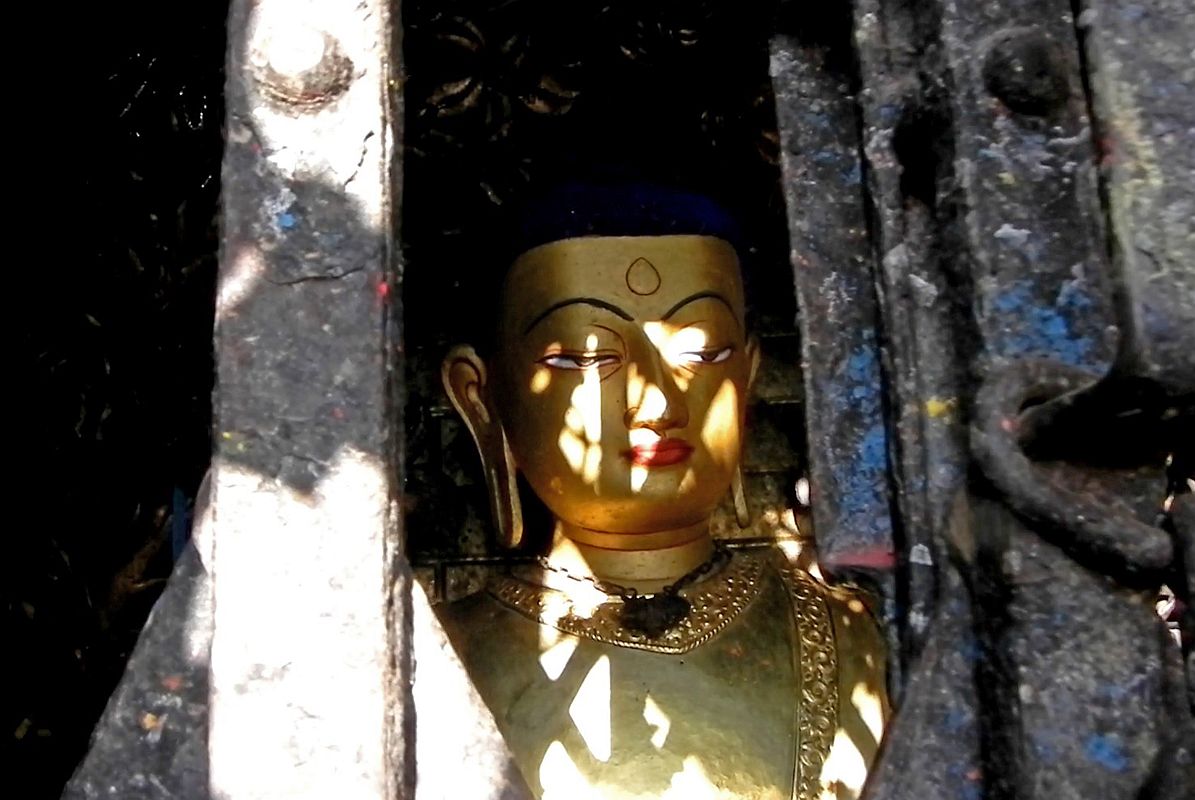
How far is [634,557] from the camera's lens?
243cm

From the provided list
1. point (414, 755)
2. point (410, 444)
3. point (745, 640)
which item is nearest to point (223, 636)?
point (414, 755)

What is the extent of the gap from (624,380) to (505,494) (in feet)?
1.20

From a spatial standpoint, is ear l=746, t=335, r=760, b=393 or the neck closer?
the neck

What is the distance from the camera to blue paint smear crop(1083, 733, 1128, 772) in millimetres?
1250

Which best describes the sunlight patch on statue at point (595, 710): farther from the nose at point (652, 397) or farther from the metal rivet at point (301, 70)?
the metal rivet at point (301, 70)

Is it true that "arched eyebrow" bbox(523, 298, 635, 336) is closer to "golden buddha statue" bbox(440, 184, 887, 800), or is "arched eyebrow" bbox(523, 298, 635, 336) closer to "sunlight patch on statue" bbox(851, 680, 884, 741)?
"golden buddha statue" bbox(440, 184, 887, 800)

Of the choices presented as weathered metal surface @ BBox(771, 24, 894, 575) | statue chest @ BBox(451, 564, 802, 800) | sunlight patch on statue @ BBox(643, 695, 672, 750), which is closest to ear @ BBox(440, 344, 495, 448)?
statue chest @ BBox(451, 564, 802, 800)

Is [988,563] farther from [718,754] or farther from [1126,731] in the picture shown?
[718,754]

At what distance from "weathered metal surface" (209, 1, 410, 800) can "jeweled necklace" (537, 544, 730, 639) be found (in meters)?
1.04

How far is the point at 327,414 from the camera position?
1341 mm

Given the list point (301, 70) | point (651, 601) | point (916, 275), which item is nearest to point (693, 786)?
point (651, 601)

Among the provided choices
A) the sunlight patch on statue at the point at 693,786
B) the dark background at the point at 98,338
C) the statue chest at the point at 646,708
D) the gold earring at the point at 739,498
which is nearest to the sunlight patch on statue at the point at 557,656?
the statue chest at the point at 646,708

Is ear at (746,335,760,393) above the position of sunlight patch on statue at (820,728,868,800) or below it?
above

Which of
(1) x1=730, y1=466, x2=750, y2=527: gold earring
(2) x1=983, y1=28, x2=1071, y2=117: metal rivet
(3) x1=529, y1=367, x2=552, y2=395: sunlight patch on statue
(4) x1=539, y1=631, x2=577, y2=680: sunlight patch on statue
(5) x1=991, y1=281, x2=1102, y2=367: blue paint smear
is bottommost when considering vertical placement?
(4) x1=539, y1=631, x2=577, y2=680: sunlight patch on statue
